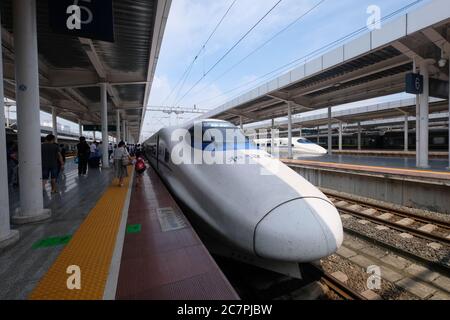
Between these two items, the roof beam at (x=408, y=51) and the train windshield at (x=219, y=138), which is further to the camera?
the roof beam at (x=408, y=51)

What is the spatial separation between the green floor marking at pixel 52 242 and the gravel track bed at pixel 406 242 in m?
5.89

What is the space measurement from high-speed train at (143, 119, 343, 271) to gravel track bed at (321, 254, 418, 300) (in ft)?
4.72

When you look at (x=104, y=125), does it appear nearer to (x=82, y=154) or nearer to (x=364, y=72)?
(x=82, y=154)

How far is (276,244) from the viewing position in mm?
2584

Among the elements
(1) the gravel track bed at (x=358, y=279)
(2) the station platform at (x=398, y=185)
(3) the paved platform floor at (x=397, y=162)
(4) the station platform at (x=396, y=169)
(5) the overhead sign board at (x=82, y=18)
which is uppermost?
(5) the overhead sign board at (x=82, y=18)

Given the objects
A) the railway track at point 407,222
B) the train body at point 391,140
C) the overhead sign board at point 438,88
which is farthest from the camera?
the train body at point 391,140

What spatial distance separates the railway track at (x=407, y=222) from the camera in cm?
532

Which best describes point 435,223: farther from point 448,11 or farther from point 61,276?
point 61,276

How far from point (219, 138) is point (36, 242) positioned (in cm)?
328

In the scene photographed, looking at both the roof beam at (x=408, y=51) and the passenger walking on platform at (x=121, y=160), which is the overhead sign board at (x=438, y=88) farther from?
the passenger walking on platform at (x=121, y=160)

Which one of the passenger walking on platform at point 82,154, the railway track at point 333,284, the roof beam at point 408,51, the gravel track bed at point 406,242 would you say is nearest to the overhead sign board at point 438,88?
the roof beam at point 408,51

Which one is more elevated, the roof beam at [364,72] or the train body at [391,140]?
the roof beam at [364,72]

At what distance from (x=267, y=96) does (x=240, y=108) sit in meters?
5.33

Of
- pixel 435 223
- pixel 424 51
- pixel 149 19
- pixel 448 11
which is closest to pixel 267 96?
pixel 424 51
